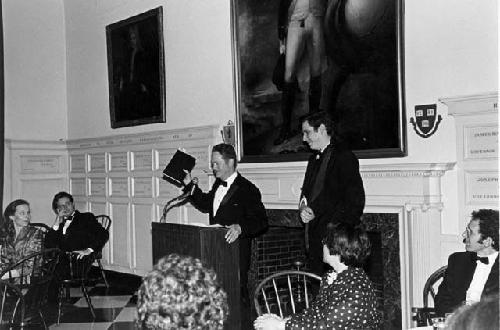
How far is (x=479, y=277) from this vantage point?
167 inches

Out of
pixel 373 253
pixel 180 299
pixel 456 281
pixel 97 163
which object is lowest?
pixel 373 253

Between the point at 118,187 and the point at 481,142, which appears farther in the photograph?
the point at 118,187

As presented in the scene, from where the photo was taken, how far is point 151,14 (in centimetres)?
927

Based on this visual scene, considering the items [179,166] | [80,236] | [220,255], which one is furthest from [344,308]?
[80,236]

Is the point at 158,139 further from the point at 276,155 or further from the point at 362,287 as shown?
the point at 362,287

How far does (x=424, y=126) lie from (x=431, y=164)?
1.15ft

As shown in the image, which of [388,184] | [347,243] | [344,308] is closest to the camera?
[344,308]

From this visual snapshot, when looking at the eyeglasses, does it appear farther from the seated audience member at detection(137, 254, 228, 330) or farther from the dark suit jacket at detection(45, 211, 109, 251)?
the seated audience member at detection(137, 254, 228, 330)

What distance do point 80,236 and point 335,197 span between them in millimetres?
3270

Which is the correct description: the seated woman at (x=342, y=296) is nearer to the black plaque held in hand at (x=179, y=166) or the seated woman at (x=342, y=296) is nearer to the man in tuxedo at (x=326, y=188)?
the man in tuxedo at (x=326, y=188)

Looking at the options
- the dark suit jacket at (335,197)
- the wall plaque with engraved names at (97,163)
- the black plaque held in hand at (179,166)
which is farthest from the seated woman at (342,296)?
the wall plaque with engraved names at (97,163)

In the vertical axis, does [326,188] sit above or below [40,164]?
below

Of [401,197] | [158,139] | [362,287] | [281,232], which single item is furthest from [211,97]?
[362,287]

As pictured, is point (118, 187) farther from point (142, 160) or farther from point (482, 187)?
point (482, 187)
